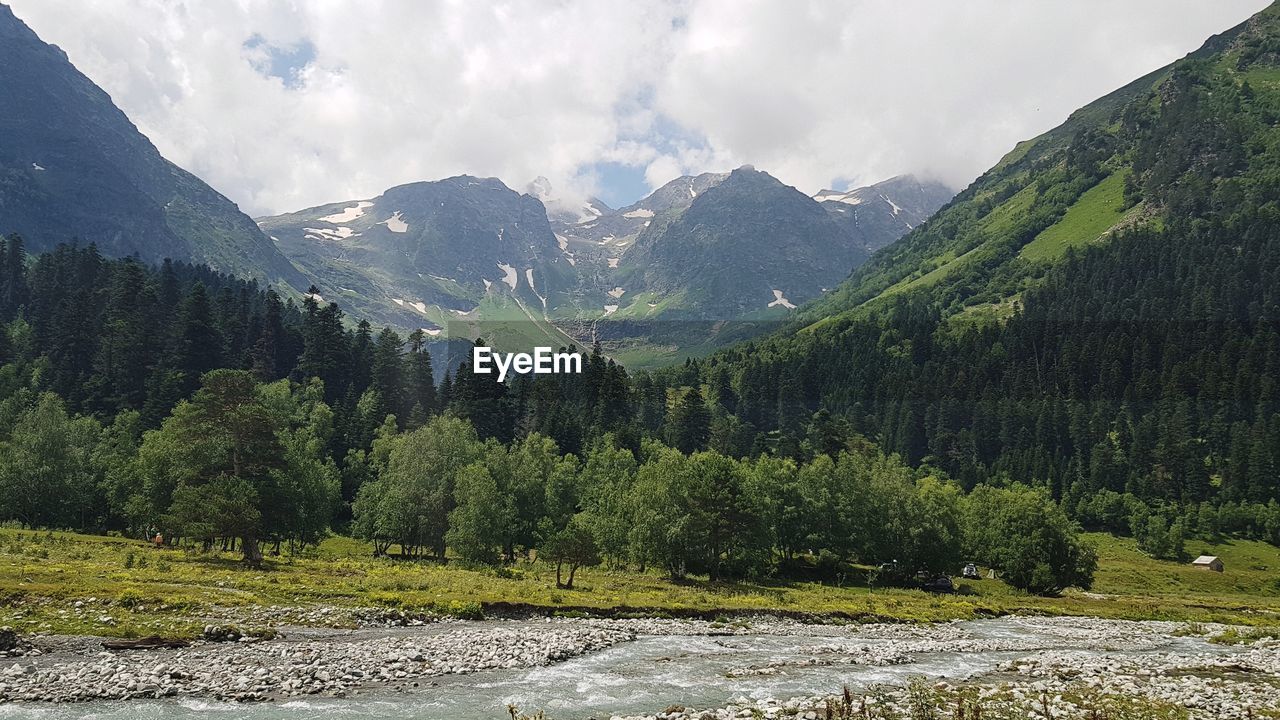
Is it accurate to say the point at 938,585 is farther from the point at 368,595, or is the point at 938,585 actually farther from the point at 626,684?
the point at 368,595

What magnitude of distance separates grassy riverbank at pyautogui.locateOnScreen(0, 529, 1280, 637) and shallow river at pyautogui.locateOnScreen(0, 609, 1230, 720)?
10707mm

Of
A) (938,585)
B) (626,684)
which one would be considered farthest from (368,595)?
(938,585)

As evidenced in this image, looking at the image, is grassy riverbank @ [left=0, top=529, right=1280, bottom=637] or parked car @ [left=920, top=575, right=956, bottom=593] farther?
parked car @ [left=920, top=575, right=956, bottom=593]

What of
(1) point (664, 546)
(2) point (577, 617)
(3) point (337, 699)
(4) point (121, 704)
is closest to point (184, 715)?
(4) point (121, 704)

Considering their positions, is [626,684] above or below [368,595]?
below

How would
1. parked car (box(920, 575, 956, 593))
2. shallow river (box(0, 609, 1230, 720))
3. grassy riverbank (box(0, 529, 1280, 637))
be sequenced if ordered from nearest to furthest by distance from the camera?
shallow river (box(0, 609, 1230, 720)) → grassy riverbank (box(0, 529, 1280, 637)) → parked car (box(920, 575, 956, 593))

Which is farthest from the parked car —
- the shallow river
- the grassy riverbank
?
the shallow river

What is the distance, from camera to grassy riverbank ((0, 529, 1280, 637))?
126 ft

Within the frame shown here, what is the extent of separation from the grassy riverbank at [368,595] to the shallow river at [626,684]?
422 inches

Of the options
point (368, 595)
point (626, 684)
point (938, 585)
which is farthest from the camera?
point (938, 585)

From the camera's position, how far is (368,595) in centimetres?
4988

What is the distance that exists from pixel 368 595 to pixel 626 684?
24901 millimetres

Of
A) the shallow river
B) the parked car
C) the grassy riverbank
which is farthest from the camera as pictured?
the parked car

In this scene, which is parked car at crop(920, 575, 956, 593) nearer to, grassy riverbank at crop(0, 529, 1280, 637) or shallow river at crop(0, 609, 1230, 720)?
grassy riverbank at crop(0, 529, 1280, 637)
